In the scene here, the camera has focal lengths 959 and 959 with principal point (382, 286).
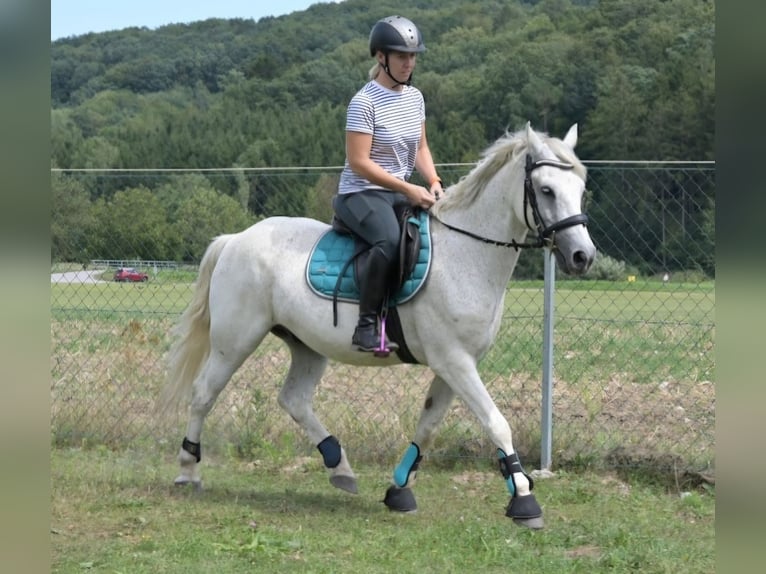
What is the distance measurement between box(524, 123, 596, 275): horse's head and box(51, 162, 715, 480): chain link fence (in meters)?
1.03

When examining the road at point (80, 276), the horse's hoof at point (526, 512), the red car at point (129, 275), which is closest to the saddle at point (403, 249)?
the horse's hoof at point (526, 512)

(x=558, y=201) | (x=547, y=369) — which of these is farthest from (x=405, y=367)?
(x=558, y=201)

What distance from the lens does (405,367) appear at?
370 inches

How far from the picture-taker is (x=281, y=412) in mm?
7648

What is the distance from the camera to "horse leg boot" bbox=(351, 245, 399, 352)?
5531mm

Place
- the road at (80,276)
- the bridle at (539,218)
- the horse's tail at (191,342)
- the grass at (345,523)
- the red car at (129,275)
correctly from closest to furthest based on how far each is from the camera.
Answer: the grass at (345,523)
the bridle at (539,218)
the horse's tail at (191,342)
the red car at (129,275)
the road at (80,276)

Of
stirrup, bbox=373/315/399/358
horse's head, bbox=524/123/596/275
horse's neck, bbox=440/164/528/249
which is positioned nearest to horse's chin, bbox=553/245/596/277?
horse's head, bbox=524/123/596/275

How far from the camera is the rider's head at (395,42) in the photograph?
554cm

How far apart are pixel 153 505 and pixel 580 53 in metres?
56.3

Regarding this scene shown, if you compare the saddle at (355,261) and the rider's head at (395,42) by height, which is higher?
the rider's head at (395,42)

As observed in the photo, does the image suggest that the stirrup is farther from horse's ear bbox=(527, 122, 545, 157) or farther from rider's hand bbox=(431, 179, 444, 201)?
horse's ear bbox=(527, 122, 545, 157)

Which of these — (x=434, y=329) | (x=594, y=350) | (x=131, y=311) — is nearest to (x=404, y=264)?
(x=434, y=329)

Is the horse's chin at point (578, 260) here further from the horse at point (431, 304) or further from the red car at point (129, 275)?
the red car at point (129, 275)

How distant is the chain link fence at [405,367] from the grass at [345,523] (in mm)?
282
